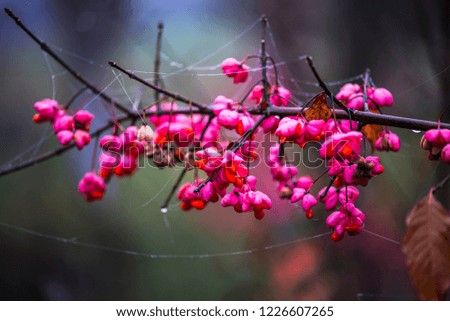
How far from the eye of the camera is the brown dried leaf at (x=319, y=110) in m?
0.60

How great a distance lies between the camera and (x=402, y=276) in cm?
136

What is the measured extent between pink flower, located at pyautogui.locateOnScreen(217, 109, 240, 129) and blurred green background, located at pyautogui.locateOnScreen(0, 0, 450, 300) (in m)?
0.59

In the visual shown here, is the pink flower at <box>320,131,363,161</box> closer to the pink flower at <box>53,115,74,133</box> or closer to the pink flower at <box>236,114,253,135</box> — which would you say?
the pink flower at <box>236,114,253,135</box>

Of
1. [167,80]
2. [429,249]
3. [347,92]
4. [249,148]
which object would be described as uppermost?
[167,80]

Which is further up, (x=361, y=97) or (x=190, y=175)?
(x=361, y=97)

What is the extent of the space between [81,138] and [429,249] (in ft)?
1.86

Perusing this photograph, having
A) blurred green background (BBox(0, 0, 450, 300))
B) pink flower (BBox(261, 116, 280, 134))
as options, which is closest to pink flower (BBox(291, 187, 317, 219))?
pink flower (BBox(261, 116, 280, 134))

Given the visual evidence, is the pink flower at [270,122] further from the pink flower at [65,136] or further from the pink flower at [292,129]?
the pink flower at [65,136]

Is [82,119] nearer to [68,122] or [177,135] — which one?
[68,122]

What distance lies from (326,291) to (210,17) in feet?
2.83

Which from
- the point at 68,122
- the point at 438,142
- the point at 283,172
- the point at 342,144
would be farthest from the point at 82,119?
the point at 438,142

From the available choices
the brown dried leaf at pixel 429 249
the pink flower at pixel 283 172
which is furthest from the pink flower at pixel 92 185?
the brown dried leaf at pixel 429 249

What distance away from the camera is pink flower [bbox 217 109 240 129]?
2.24 ft

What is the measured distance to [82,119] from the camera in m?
0.83
